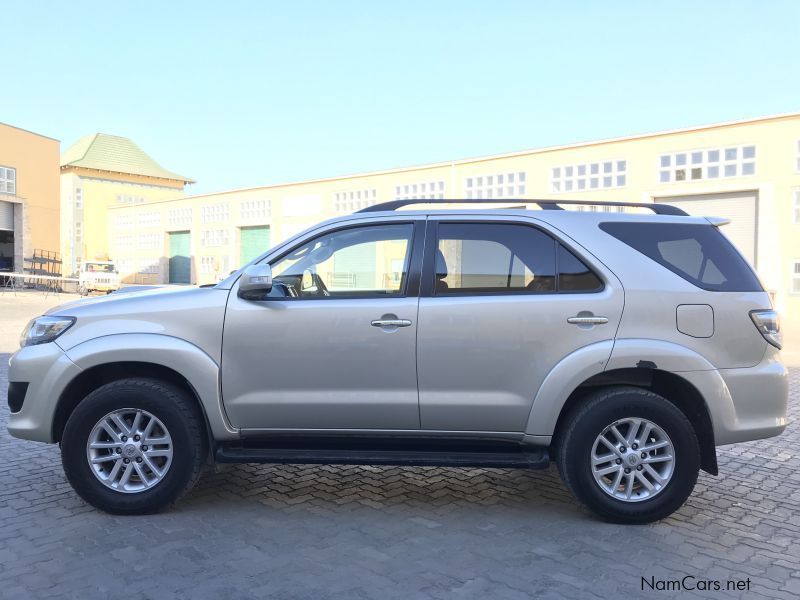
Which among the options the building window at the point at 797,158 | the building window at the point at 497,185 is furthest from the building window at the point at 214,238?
the building window at the point at 797,158

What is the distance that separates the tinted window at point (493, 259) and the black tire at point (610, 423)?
822 mm

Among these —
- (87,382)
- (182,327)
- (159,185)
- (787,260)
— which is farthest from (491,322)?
(159,185)

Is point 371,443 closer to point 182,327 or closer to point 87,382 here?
point 182,327

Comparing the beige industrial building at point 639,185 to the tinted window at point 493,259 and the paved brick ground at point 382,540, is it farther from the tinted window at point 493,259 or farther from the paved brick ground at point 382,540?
the tinted window at point 493,259

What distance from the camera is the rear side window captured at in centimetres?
402

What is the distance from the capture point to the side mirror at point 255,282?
3951 mm

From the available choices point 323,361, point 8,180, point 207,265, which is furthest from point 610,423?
point 8,180

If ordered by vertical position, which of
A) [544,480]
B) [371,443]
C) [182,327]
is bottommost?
[544,480]

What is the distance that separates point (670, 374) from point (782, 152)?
79.3 ft

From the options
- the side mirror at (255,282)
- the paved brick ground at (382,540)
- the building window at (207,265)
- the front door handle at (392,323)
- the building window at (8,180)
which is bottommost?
the paved brick ground at (382,540)

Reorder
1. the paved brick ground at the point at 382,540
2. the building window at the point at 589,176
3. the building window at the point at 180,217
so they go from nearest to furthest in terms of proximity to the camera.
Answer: the paved brick ground at the point at 382,540 < the building window at the point at 589,176 < the building window at the point at 180,217

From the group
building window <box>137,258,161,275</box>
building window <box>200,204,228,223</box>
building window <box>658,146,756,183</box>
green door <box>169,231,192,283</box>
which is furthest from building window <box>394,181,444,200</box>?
building window <box>137,258,161,275</box>

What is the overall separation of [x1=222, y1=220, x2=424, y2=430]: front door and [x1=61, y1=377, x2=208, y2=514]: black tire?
0.30 meters

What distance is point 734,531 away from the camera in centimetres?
391
